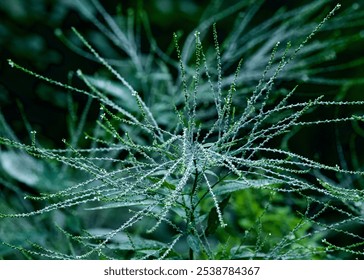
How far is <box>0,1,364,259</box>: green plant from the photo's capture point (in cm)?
48

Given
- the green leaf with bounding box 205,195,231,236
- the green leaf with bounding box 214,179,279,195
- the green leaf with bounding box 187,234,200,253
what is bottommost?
the green leaf with bounding box 187,234,200,253

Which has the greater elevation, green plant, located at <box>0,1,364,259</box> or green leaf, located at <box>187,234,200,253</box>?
green plant, located at <box>0,1,364,259</box>

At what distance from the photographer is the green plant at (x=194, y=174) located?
0.48 m

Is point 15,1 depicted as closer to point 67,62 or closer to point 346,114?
point 67,62

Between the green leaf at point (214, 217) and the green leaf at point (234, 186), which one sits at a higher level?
the green leaf at point (234, 186)

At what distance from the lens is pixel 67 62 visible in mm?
1329

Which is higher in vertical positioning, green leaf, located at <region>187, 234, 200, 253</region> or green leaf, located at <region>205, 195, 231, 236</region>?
green leaf, located at <region>205, 195, 231, 236</region>

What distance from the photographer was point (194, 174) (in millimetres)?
519

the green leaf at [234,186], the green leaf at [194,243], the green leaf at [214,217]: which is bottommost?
the green leaf at [194,243]

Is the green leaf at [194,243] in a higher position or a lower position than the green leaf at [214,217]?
lower

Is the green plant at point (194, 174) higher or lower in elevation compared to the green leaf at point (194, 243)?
higher
